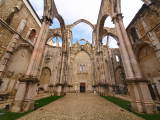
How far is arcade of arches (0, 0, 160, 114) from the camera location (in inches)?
145

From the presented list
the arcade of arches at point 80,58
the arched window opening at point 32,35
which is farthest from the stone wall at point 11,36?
the arched window opening at point 32,35

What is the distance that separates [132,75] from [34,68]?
20.0 ft

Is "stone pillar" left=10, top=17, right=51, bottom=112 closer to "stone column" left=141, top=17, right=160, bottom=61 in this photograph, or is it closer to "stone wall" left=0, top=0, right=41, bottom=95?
"stone wall" left=0, top=0, right=41, bottom=95

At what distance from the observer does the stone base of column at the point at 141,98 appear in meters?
3.03

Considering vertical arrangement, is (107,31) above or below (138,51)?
above

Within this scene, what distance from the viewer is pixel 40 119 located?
2.45 metres

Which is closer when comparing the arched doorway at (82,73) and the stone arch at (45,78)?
the stone arch at (45,78)

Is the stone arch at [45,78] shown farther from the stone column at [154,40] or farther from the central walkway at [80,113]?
the stone column at [154,40]

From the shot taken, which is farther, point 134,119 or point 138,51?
point 138,51

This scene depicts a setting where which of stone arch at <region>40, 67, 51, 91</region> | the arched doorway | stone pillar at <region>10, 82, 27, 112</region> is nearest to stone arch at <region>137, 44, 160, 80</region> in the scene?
the arched doorway

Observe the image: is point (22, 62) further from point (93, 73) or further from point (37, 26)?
point (93, 73)

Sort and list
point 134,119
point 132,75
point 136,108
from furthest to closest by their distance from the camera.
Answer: point 132,75
point 136,108
point 134,119

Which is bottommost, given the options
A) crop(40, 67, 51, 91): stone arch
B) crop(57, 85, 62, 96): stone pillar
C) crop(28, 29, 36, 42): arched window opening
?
crop(57, 85, 62, 96): stone pillar

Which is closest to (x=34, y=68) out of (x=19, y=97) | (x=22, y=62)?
(x=19, y=97)
